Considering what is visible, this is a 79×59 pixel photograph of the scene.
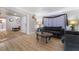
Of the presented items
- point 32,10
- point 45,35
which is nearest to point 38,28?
point 45,35

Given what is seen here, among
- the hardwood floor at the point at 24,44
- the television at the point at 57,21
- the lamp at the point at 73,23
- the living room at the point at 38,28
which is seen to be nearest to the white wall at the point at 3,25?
the living room at the point at 38,28

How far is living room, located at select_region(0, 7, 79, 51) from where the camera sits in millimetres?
2537

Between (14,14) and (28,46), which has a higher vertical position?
(14,14)

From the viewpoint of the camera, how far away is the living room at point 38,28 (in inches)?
99.9

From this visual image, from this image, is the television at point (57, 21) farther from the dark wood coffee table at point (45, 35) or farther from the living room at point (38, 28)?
the dark wood coffee table at point (45, 35)

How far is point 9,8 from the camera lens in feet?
8.38

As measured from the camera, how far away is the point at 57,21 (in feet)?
8.45

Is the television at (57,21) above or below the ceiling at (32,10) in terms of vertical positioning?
below

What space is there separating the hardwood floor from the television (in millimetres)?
347

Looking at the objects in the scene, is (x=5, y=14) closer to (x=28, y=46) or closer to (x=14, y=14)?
(x=14, y=14)

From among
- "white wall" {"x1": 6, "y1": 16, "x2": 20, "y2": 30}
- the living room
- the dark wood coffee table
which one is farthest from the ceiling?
the dark wood coffee table
